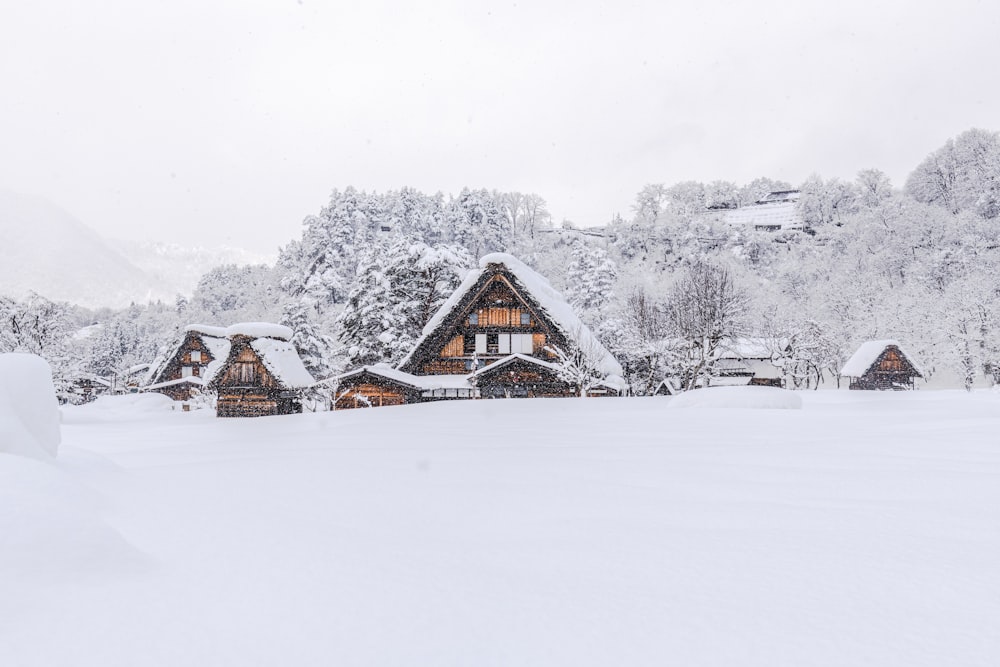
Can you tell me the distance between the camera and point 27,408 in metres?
5.93

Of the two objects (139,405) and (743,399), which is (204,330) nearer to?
(139,405)

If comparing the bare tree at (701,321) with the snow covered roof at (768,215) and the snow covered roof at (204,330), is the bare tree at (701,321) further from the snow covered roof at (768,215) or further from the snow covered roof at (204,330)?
the snow covered roof at (768,215)

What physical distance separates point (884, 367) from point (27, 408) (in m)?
47.6

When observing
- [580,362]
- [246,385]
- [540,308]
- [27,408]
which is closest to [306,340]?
[246,385]

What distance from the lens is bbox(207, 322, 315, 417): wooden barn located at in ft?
98.4

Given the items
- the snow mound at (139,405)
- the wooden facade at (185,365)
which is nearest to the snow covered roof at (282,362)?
the snow mound at (139,405)

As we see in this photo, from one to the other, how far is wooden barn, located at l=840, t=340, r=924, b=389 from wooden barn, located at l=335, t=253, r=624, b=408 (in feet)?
74.6

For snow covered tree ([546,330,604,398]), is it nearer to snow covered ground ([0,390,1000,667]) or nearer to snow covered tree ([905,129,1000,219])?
snow covered ground ([0,390,1000,667])

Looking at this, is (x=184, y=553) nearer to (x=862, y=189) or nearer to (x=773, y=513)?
(x=773, y=513)

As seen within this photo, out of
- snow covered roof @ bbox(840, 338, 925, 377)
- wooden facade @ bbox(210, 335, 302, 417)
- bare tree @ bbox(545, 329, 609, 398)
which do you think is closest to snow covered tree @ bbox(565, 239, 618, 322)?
bare tree @ bbox(545, 329, 609, 398)

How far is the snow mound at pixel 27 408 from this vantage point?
554cm

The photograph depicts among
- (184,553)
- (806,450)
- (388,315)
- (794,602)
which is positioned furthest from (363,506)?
(388,315)

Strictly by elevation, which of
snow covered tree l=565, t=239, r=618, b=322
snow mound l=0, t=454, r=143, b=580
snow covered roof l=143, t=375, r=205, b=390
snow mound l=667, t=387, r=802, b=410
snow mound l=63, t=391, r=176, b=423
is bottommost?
snow mound l=63, t=391, r=176, b=423

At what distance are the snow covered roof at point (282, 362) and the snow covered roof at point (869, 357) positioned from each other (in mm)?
37513
